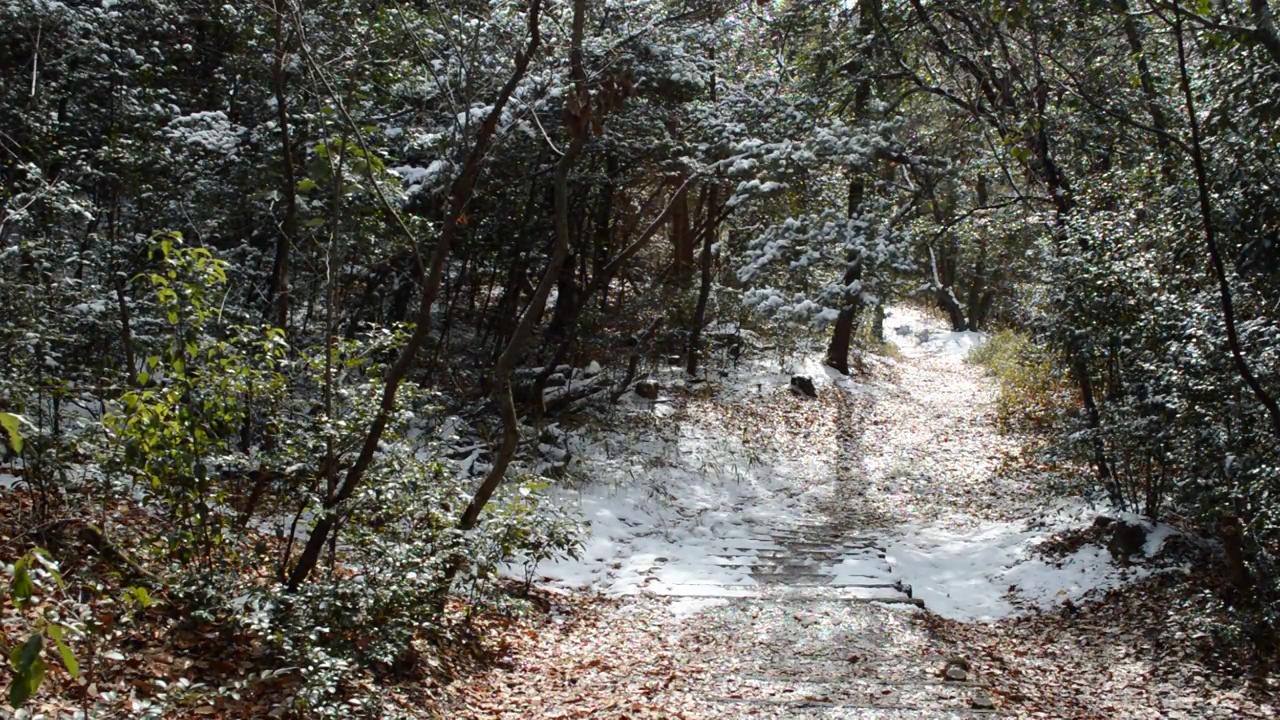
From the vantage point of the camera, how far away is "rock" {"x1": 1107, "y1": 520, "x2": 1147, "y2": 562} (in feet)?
26.0

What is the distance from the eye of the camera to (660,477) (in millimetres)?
10922

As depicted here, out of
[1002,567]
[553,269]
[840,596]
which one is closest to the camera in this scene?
[553,269]

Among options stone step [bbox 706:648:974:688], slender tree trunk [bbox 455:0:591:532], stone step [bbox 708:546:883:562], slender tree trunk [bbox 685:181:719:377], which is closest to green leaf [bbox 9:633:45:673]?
slender tree trunk [bbox 455:0:591:532]

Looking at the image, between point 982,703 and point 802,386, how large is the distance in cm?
1081

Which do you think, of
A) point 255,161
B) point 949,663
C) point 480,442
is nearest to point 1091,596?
point 949,663

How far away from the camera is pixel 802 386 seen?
1588 centimetres

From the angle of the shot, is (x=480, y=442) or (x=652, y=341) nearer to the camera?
(x=480, y=442)

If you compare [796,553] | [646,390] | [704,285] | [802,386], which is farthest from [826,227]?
[802,386]

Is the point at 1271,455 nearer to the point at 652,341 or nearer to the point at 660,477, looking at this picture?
the point at 660,477

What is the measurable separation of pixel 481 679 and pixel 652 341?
8.47 metres

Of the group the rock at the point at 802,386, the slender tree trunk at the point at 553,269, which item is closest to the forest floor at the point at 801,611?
the slender tree trunk at the point at 553,269

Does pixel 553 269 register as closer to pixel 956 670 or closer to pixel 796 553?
pixel 956 670

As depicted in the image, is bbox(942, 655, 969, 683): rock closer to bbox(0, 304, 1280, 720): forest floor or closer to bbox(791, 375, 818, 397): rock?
bbox(0, 304, 1280, 720): forest floor

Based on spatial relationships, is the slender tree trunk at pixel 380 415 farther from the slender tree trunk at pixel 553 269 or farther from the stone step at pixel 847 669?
the stone step at pixel 847 669
